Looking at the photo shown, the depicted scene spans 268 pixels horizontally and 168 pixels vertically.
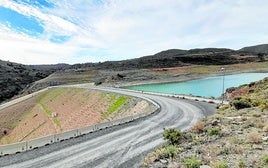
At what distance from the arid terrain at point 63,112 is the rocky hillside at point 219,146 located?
22.6 m

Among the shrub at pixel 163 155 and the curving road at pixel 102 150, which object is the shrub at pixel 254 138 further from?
the curving road at pixel 102 150

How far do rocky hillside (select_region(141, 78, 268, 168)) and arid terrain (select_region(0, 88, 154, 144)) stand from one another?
2257 cm

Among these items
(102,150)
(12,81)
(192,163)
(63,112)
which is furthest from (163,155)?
(12,81)

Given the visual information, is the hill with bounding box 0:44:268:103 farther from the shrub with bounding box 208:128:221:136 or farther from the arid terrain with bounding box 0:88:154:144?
the shrub with bounding box 208:128:221:136

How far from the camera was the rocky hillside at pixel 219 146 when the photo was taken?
12859mm

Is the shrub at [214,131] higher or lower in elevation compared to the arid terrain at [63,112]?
higher

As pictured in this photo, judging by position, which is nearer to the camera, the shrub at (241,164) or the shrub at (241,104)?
the shrub at (241,164)

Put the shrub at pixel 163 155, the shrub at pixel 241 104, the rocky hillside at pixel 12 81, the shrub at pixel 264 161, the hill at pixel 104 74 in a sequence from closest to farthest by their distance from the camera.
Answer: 1. the shrub at pixel 264 161
2. the shrub at pixel 163 155
3. the shrub at pixel 241 104
4. the hill at pixel 104 74
5. the rocky hillside at pixel 12 81

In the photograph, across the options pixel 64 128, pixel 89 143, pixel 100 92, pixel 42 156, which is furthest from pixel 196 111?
pixel 100 92

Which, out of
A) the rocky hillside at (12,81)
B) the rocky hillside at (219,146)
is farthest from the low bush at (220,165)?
the rocky hillside at (12,81)

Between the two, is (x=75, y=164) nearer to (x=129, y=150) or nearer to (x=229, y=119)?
(x=129, y=150)

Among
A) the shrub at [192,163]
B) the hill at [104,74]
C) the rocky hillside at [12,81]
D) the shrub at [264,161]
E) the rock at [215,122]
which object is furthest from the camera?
the rocky hillside at [12,81]

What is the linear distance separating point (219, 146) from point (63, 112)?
53.1 m

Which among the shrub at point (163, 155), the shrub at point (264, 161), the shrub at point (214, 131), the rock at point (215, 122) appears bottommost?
the shrub at point (163, 155)
